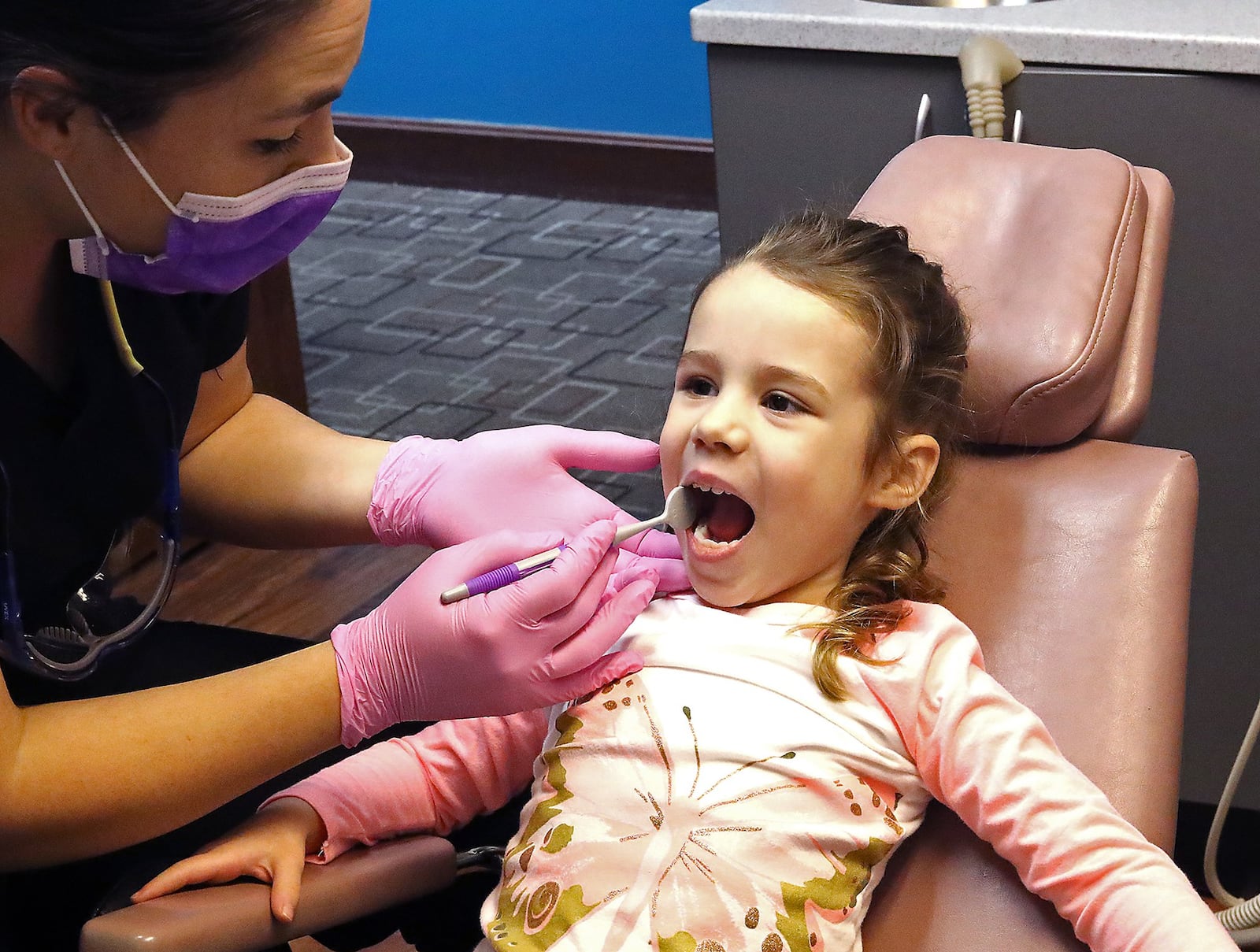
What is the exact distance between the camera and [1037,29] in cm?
193

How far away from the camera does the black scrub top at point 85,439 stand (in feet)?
4.10

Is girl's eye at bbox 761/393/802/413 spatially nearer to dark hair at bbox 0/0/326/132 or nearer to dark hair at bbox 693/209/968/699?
dark hair at bbox 693/209/968/699

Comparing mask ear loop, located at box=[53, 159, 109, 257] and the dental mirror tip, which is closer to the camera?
mask ear loop, located at box=[53, 159, 109, 257]

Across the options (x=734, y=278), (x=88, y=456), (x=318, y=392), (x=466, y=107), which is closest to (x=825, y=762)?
(x=734, y=278)

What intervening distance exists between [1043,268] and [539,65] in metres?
3.50

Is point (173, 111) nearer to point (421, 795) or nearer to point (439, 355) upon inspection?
point (421, 795)

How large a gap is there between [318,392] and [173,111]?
8.18ft

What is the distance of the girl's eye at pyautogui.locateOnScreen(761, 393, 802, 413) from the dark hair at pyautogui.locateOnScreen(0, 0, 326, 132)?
0.50 meters

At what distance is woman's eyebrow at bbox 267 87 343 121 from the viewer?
1.12 m

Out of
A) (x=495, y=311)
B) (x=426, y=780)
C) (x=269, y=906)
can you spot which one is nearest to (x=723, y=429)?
(x=426, y=780)

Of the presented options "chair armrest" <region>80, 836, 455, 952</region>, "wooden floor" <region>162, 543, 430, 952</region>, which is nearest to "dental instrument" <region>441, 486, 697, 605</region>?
"chair armrest" <region>80, 836, 455, 952</region>

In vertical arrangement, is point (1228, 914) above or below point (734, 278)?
below

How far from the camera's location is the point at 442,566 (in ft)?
4.01

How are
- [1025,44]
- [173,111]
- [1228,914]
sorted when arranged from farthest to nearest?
[1025,44] → [1228,914] → [173,111]
